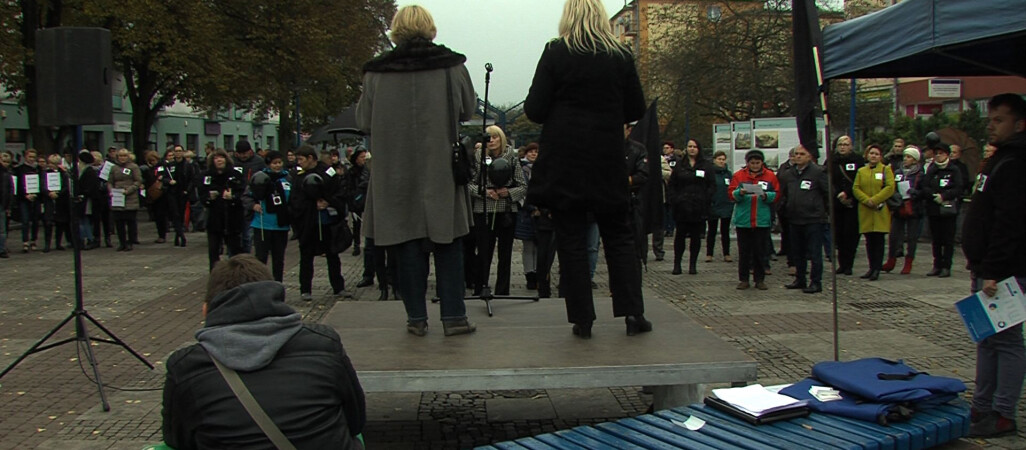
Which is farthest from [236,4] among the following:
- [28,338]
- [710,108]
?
[28,338]

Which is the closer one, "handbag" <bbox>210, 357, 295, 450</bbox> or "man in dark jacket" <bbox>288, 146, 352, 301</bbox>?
"handbag" <bbox>210, 357, 295, 450</bbox>

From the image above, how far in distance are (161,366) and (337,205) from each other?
12.3 ft

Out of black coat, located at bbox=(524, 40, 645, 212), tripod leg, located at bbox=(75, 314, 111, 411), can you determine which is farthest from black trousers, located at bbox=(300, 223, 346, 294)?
black coat, located at bbox=(524, 40, 645, 212)

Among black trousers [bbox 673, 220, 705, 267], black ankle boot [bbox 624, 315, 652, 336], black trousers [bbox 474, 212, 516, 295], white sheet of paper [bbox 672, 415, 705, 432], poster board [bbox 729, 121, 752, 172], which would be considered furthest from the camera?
poster board [bbox 729, 121, 752, 172]

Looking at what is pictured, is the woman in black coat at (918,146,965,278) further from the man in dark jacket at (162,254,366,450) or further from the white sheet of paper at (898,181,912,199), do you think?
the man in dark jacket at (162,254,366,450)

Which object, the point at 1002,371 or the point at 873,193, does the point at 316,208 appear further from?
the point at 1002,371

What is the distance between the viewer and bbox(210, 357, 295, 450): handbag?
3.23 metres

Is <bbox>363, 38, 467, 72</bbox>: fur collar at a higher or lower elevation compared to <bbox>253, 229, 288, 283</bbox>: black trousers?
higher

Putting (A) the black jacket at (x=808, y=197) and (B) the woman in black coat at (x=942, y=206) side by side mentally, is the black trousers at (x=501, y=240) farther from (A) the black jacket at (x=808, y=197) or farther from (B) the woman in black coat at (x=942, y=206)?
(B) the woman in black coat at (x=942, y=206)

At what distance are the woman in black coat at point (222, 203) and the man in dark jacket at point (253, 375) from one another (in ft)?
29.5

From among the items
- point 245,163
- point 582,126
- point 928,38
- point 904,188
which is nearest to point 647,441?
point 582,126

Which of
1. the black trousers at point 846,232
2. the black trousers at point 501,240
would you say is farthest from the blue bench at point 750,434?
the black trousers at point 846,232

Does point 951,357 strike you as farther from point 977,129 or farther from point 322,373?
point 977,129

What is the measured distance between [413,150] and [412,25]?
717mm
